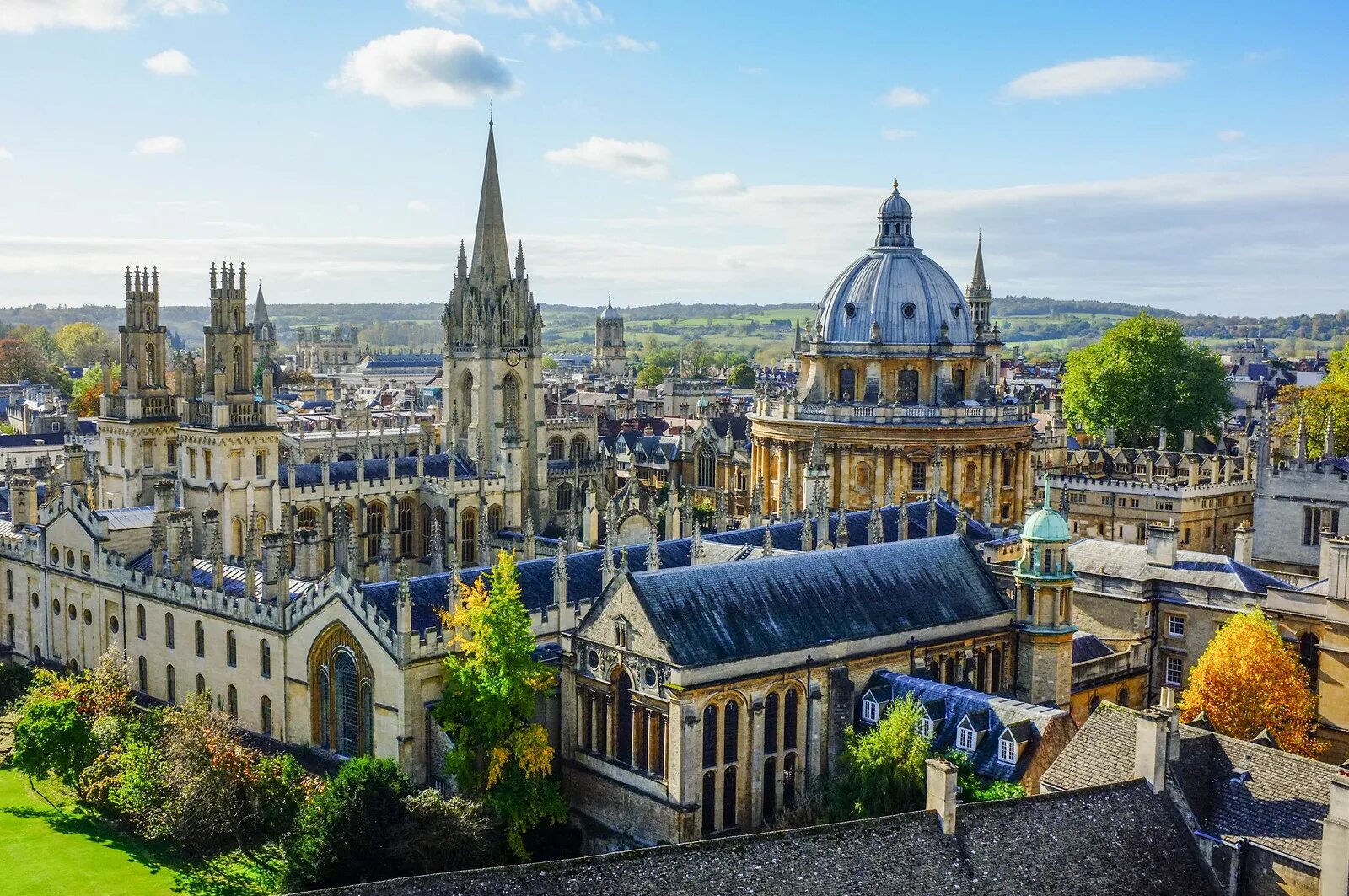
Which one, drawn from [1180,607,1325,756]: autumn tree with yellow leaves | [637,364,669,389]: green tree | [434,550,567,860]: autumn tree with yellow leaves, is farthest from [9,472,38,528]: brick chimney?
[637,364,669,389]: green tree

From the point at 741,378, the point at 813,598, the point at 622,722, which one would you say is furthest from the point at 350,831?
the point at 741,378

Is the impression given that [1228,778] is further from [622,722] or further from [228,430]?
[228,430]

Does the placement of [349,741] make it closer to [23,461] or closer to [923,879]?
[923,879]

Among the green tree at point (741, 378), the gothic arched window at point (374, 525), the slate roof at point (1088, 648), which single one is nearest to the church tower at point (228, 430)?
the gothic arched window at point (374, 525)

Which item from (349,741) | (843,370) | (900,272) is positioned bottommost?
(349,741)

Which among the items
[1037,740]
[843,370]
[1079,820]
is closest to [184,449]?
[843,370]

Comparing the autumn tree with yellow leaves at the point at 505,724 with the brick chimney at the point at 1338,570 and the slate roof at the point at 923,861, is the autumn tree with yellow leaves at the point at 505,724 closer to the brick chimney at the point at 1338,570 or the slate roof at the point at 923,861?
the slate roof at the point at 923,861

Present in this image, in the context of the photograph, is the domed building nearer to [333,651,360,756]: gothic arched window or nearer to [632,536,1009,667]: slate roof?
[632,536,1009,667]: slate roof
